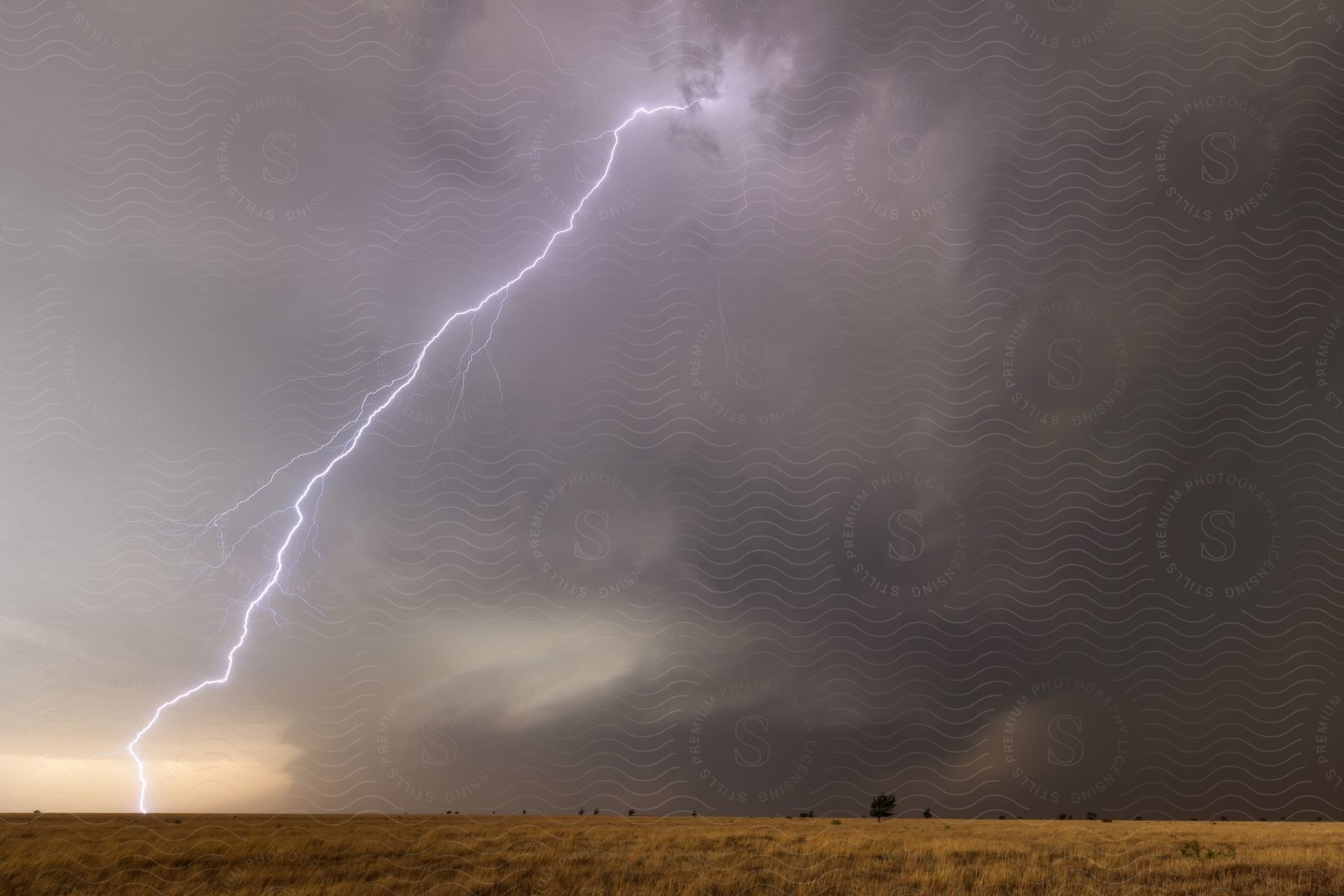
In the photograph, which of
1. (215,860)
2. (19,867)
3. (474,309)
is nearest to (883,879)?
(215,860)

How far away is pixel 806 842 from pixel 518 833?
8486mm

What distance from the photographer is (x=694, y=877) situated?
11.9m

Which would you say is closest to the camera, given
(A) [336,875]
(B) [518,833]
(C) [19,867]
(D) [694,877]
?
(D) [694,877]

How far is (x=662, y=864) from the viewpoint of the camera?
13352mm

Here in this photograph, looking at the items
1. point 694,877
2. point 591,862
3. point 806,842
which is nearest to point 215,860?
point 591,862

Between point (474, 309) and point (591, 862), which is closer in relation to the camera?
point (591, 862)

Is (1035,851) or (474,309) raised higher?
(474,309)

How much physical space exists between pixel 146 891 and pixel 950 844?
1574cm

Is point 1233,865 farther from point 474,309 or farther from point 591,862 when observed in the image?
point 474,309

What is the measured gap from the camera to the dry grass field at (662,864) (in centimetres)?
1134

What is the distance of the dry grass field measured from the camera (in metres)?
11.3

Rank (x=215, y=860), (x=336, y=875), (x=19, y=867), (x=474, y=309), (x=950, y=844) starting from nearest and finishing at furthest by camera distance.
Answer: (x=336, y=875) → (x=19, y=867) → (x=215, y=860) → (x=950, y=844) → (x=474, y=309)

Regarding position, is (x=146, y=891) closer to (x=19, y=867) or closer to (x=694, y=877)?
(x=19, y=867)

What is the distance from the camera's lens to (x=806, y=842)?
55.2 feet
